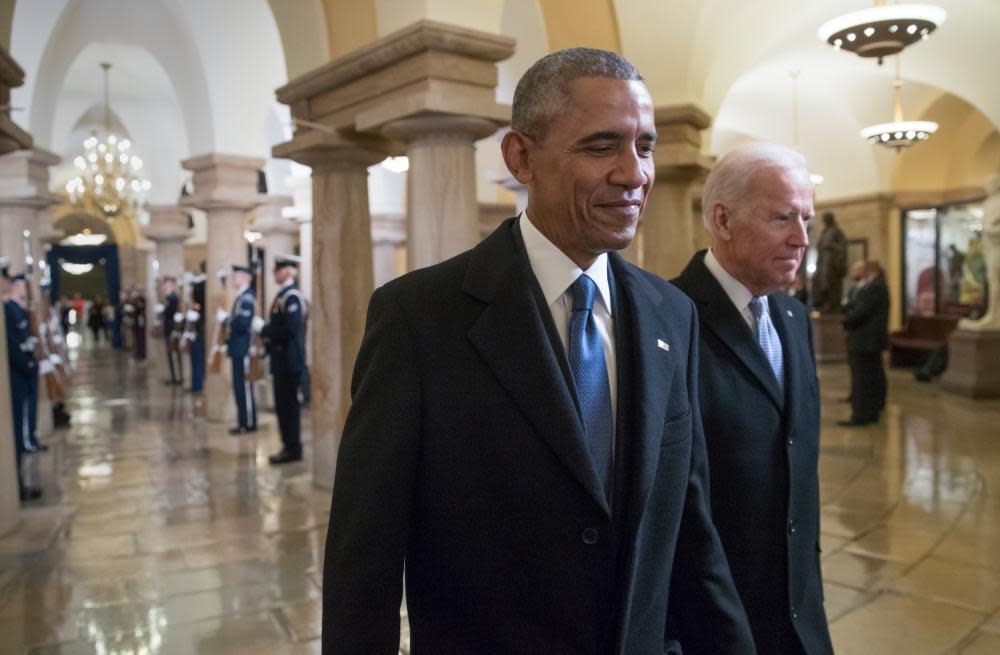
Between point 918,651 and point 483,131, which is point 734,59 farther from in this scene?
point 918,651

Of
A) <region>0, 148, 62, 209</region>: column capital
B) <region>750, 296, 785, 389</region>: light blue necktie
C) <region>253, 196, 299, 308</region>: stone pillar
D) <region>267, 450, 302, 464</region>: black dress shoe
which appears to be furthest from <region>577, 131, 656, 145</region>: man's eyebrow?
<region>253, 196, 299, 308</region>: stone pillar

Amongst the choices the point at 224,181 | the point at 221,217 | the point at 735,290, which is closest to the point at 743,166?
the point at 735,290

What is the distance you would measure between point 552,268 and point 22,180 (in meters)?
9.15

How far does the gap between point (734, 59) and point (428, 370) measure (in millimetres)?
7847

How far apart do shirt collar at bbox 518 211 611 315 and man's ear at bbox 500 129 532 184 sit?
70mm

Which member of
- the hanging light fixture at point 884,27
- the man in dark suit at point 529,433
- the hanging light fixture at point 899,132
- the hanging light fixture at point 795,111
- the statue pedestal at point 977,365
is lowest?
the statue pedestal at point 977,365

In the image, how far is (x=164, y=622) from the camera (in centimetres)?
365

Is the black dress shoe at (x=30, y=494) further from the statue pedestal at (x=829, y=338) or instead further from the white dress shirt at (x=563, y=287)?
the statue pedestal at (x=829, y=338)

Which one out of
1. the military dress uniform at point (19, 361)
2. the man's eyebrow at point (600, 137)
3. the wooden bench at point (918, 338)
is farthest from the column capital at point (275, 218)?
the man's eyebrow at point (600, 137)

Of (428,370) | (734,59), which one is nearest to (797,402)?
(428,370)

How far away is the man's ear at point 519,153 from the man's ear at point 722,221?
0.84 meters

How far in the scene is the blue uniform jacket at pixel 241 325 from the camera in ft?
27.3

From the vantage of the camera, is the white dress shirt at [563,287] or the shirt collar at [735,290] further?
the shirt collar at [735,290]

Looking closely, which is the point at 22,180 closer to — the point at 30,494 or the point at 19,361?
the point at 19,361
